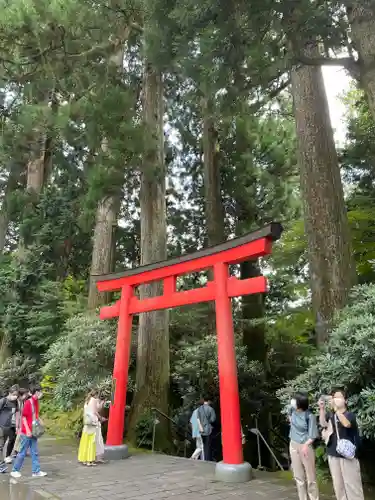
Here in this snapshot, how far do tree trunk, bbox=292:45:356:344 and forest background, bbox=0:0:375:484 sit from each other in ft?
0.08

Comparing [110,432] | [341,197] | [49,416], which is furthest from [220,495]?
[49,416]

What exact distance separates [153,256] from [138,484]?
16.3ft

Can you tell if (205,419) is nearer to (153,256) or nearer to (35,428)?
(35,428)

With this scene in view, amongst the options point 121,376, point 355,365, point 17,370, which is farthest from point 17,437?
point 17,370

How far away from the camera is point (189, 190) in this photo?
13602 mm

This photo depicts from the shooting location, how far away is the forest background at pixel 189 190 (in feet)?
18.1

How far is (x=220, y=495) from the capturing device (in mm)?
4855

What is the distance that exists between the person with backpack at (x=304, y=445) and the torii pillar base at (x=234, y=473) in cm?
130

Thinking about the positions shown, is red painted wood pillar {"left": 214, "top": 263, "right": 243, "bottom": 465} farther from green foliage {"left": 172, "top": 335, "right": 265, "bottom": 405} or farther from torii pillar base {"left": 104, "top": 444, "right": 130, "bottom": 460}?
green foliage {"left": 172, "top": 335, "right": 265, "bottom": 405}

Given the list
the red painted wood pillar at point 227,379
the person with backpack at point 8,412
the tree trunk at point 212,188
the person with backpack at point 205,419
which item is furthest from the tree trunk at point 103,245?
the red painted wood pillar at point 227,379

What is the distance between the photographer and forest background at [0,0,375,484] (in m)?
5.52

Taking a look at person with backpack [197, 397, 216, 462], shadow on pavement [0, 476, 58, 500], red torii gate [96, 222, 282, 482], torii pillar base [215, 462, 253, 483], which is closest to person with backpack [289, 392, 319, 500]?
torii pillar base [215, 462, 253, 483]

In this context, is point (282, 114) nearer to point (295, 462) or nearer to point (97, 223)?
point (97, 223)

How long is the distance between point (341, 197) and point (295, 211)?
6.02 meters
